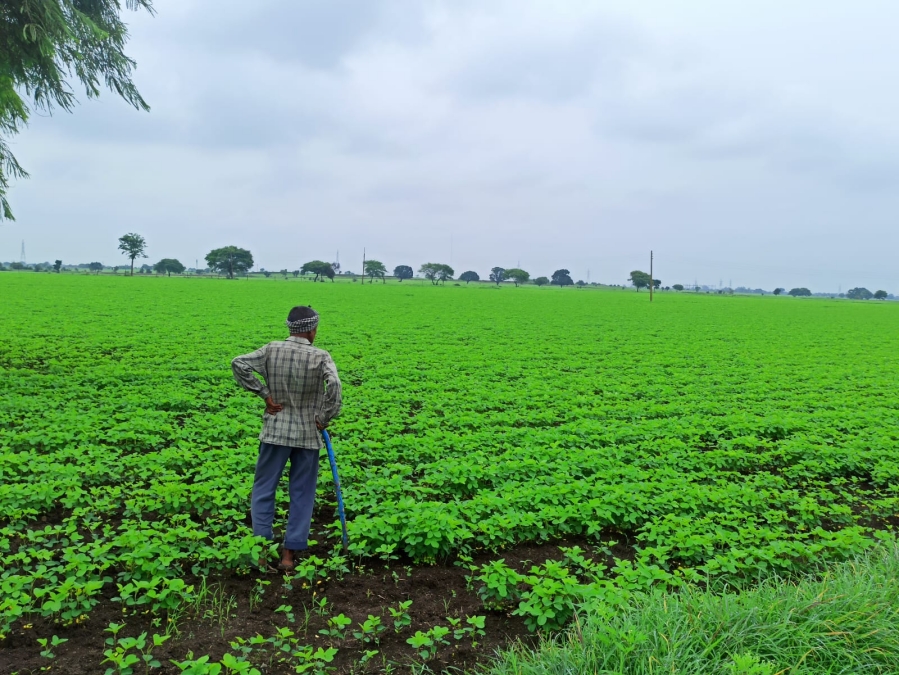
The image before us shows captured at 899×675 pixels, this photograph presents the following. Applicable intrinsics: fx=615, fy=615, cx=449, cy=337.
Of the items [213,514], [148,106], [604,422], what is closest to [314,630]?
[213,514]

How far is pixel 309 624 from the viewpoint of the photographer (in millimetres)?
4383

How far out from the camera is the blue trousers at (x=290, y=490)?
17.2 ft

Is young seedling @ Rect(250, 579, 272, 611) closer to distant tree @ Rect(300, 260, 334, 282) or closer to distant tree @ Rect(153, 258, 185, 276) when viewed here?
distant tree @ Rect(300, 260, 334, 282)

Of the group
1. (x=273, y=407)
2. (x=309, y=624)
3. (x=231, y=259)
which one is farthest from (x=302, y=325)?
(x=231, y=259)

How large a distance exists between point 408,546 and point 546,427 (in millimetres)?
5040

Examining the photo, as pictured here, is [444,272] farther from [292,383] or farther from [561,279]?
[292,383]

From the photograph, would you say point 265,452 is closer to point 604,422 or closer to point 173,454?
point 173,454

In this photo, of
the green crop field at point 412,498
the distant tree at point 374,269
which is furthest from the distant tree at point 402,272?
the green crop field at point 412,498

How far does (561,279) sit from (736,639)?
19746 centimetres

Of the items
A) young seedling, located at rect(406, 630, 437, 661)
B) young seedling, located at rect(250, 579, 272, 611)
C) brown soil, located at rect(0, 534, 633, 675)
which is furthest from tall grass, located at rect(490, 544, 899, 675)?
young seedling, located at rect(250, 579, 272, 611)

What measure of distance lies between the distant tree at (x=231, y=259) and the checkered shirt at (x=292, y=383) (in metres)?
154

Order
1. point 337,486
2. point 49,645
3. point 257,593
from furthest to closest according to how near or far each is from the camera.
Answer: point 337,486 → point 257,593 → point 49,645

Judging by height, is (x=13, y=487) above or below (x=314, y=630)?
above

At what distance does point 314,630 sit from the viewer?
170 inches
